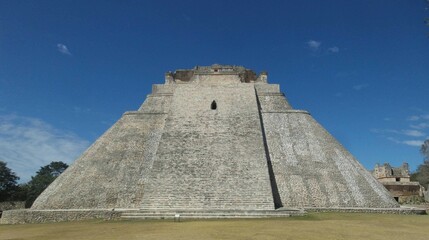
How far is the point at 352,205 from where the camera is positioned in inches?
525

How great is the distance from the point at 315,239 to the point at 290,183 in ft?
22.6

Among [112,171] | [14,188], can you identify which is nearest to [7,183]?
[14,188]

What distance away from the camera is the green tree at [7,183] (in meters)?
30.8

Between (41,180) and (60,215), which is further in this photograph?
(41,180)

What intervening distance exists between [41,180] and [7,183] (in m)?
6.03

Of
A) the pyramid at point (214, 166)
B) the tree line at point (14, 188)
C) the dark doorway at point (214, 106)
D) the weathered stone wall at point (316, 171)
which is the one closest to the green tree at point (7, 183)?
the tree line at point (14, 188)

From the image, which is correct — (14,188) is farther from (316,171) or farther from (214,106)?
(316,171)

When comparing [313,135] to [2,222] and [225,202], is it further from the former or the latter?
[2,222]

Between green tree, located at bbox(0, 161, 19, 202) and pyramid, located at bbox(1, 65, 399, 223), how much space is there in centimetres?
1874

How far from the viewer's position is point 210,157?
Result: 14.7m

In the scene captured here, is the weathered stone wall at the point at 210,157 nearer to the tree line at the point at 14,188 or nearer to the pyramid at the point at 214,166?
the pyramid at the point at 214,166

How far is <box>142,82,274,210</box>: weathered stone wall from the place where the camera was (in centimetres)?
1259

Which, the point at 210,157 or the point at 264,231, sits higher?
the point at 210,157

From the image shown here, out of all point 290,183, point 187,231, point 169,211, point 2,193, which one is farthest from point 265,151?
point 2,193
